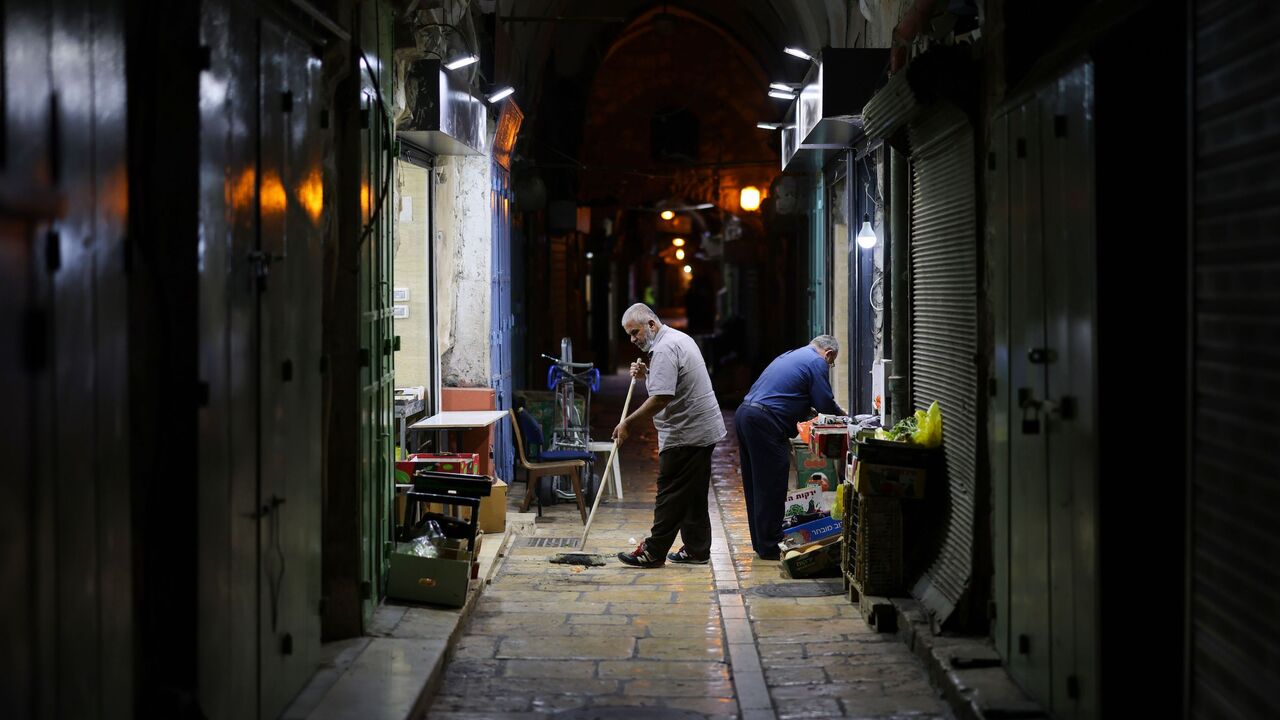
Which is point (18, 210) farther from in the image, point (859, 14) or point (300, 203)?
point (859, 14)

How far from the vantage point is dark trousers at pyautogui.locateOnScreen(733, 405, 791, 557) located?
10.5 meters

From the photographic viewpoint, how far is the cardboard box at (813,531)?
970cm

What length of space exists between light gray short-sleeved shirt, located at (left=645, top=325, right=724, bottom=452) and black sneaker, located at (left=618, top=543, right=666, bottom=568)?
843 millimetres

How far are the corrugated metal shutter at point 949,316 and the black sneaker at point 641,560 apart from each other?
2558 millimetres

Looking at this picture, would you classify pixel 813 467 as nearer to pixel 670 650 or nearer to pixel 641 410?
pixel 641 410

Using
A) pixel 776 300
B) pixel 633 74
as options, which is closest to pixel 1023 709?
pixel 776 300

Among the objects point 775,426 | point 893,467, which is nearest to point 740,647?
point 893,467

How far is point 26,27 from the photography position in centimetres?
329

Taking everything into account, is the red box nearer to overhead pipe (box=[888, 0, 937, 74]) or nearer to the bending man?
the bending man

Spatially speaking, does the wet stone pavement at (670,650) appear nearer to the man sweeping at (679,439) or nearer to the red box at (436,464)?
the man sweeping at (679,439)

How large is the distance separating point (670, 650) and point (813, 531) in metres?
2.32

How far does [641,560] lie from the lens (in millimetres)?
10328

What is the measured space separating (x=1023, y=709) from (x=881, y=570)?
2.45 metres

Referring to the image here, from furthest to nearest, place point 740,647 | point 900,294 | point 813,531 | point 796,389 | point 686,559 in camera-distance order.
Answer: point 796,389
point 686,559
point 813,531
point 900,294
point 740,647
